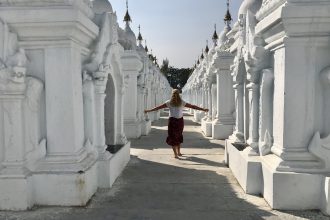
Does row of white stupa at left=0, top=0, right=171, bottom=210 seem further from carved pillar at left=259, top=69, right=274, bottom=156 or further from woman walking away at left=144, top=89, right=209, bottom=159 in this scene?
woman walking away at left=144, top=89, right=209, bottom=159

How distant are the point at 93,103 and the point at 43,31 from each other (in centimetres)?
135

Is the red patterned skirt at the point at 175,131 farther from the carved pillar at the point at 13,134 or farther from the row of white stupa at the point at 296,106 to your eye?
the carved pillar at the point at 13,134

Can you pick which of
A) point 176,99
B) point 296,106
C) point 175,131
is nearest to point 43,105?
point 296,106

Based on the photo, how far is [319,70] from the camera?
455cm

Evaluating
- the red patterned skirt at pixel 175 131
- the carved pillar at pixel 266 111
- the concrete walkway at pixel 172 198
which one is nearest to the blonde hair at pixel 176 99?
the red patterned skirt at pixel 175 131

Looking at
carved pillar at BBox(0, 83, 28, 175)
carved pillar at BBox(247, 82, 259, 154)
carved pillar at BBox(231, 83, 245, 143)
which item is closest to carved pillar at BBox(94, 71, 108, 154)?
carved pillar at BBox(0, 83, 28, 175)

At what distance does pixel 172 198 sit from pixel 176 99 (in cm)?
323

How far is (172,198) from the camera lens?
5137mm

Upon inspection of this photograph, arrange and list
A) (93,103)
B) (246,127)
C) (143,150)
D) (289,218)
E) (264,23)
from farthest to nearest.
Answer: (143,150) → (246,127) → (93,103) → (264,23) → (289,218)

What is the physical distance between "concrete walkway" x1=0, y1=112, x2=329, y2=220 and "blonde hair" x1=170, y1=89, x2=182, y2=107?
50.4 inches

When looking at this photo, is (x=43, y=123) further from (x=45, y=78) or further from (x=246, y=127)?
(x=246, y=127)

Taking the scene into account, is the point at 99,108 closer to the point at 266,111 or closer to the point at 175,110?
the point at 266,111

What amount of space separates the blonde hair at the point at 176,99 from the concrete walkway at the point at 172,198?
1.28 m

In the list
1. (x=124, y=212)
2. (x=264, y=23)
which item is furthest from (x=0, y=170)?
(x=264, y=23)
